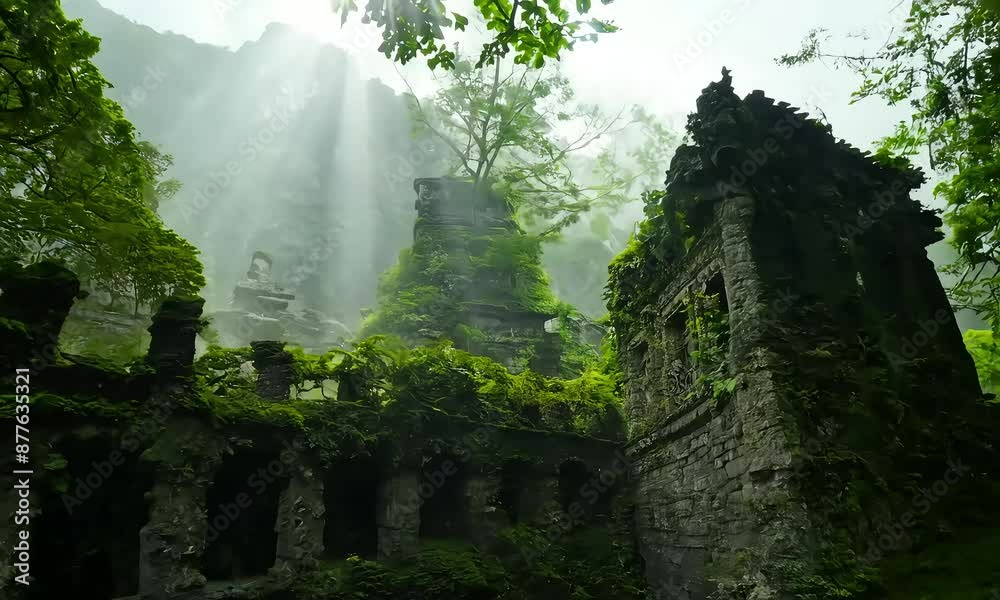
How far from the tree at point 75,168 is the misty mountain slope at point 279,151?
130ft

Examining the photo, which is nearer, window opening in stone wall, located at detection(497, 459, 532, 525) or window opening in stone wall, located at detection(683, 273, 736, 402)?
window opening in stone wall, located at detection(683, 273, 736, 402)

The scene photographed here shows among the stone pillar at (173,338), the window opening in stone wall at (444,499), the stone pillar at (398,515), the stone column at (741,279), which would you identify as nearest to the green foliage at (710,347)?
the stone column at (741,279)

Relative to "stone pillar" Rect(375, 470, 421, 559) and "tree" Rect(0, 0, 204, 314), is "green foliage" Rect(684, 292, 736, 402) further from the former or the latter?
"tree" Rect(0, 0, 204, 314)

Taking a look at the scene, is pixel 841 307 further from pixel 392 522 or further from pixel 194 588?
pixel 194 588

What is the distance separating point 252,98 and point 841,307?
69.2 metres

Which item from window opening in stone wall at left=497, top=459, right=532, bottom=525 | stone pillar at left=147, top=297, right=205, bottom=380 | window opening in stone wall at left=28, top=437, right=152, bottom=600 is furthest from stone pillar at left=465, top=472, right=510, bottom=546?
stone pillar at left=147, top=297, right=205, bottom=380

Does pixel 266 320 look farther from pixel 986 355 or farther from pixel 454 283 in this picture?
pixel 986 355

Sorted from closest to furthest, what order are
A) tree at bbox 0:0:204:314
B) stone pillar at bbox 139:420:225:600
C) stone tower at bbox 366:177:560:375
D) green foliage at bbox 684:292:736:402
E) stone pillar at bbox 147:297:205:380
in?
tree at bbox 0:0:204:314 < stone pillar at bbox 139:420:225:600 < green foliage at bbox 684:292:736:402 < stone pillar at bbox 147:297:205:380 < stone tower at bbox 366:177:560:375

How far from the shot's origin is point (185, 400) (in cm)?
846

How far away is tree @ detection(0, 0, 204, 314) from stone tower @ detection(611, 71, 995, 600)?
9.07 metres

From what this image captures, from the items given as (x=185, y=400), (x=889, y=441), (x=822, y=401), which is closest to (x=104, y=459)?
(x=185, y=400)

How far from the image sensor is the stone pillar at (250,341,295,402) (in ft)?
33.4

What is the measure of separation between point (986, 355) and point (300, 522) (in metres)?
20.2

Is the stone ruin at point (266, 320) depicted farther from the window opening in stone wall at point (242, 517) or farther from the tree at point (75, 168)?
the window opening in stone wall at point (242, 517)
